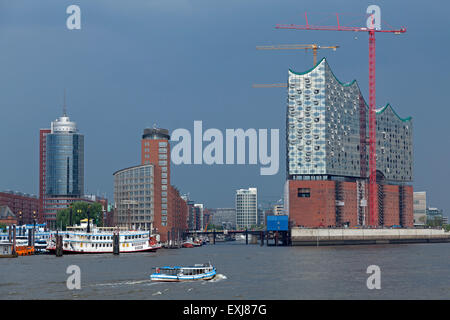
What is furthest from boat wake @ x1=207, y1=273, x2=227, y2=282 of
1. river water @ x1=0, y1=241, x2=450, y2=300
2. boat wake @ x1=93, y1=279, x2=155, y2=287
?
boat wake @ x1=93, y1=279, x2=155, y2=287

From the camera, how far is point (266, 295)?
3563 inches

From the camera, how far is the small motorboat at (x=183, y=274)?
106 m

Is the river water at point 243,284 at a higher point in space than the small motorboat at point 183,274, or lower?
lower

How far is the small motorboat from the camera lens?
106m

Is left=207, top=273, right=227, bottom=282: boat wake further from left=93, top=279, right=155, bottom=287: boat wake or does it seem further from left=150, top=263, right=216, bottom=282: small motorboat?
left=93, top=279, right=155, bottom=287: boat wake

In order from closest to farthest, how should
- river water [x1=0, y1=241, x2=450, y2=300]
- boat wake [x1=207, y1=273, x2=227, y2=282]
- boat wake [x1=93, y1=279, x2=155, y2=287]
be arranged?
1. river water [x1=0, y1=241, x2=450, y2=300]
2. boat wake [x1=93, y1=279, x2=155, y2=287]
3. boat wake [x1=207, y1=273, x2=227, y2=282]

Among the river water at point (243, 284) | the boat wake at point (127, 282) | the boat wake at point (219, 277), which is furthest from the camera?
the boat wake at point (219, 277)

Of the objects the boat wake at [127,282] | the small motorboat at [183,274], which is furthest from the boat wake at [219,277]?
the boat wake at [127,282]

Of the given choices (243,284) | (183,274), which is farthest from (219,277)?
(243,284)

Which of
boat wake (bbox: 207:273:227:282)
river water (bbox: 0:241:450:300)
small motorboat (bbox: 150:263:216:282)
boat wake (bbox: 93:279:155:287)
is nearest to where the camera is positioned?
river water (bbox: 0:241:450:300)

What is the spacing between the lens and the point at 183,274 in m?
109

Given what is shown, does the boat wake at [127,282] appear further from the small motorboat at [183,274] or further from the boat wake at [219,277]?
the boat wake at [219,277]

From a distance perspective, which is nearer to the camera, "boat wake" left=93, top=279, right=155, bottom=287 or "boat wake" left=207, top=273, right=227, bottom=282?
"boat wake" left=93, top=279, right=155, bottom=287
